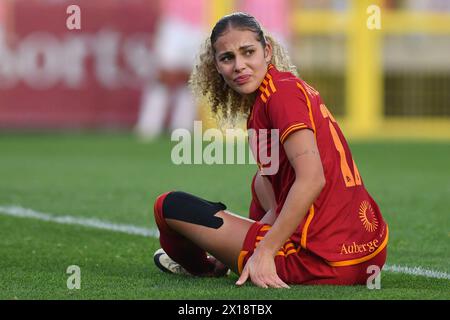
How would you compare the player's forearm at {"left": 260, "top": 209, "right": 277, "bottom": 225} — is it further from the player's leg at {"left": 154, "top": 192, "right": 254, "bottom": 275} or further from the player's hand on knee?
the player's hand on knee

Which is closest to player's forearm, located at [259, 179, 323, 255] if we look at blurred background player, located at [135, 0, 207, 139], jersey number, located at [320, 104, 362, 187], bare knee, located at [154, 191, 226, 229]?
jersey number, located at [320, 104, 362, 187]

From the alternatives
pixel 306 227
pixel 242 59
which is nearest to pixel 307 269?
pixel 306 227

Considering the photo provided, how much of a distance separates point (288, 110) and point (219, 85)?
0.57 meters

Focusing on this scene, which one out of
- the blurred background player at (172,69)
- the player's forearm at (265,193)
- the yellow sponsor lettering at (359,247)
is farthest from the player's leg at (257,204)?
the blurred background player at (172,69)

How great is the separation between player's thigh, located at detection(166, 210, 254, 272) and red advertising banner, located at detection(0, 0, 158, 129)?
11623 mm

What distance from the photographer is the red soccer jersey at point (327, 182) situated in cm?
426

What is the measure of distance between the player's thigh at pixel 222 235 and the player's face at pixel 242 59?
543mm

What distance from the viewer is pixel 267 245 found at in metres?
4.20

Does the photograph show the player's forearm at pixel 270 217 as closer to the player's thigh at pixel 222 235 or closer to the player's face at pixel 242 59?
the player's thigh at pixel 222 235

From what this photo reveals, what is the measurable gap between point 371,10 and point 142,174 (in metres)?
6.63

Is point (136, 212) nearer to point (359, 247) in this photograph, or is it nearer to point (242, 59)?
point (242, 59)

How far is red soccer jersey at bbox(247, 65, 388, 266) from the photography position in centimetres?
426

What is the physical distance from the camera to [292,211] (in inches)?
164

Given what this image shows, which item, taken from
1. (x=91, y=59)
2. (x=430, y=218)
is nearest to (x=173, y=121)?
(x=91, y=59)
